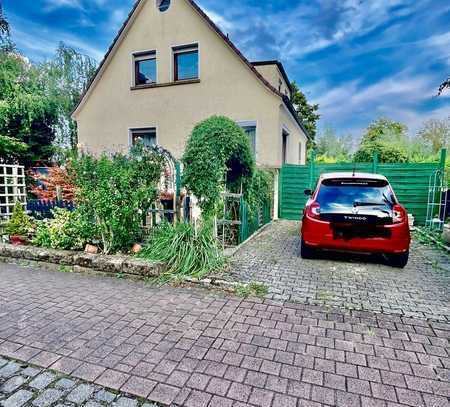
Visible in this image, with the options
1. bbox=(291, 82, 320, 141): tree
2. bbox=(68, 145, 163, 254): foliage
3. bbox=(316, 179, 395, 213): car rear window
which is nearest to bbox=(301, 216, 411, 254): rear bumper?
bbox=(316, 179, 395, 213): car rear window

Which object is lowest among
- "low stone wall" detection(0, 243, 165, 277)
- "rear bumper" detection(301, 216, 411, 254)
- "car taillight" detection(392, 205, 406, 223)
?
"low stone wall" detection(0, 243, 165, 277)

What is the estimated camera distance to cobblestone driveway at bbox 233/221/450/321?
3.45 m

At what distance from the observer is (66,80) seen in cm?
1565

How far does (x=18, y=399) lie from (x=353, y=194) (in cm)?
494

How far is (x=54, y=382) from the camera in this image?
6.98 feet

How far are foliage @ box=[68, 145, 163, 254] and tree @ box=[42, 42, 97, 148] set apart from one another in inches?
448

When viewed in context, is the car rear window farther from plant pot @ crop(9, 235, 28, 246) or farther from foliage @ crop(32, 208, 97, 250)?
plant pot @ crop(9, 235, 28, 246)

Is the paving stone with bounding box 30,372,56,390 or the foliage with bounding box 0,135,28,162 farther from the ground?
the foliage with bounding box 0,135,28,162

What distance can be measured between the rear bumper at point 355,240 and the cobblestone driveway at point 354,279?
13.4 inches

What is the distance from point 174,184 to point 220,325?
3167 millimetres

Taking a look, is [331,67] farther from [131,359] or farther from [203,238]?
[131,359]

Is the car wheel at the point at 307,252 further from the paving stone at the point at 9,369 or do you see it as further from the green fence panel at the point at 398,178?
the paving stone at the point at 9,369

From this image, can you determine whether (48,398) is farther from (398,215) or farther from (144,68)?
(144,68)

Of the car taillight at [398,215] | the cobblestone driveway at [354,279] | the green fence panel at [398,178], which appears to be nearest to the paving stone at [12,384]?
the cobblestone driveway at [354,279]
